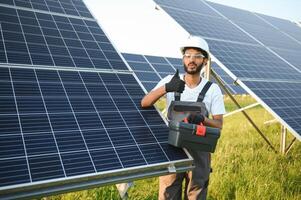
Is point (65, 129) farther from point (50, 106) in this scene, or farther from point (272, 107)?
point (272, 107)

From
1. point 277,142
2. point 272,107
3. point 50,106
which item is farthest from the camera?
point 277,142

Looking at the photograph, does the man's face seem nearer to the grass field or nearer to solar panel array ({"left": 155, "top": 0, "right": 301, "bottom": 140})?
the grass field

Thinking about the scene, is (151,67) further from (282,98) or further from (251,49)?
(282,98)

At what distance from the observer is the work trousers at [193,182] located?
485 cm

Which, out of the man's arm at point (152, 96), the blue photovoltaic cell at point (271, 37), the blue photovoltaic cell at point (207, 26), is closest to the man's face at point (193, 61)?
the man's arm at point (152, 96)

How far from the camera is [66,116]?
4.21 metres

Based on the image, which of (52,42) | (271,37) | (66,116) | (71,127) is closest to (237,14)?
(271,37)

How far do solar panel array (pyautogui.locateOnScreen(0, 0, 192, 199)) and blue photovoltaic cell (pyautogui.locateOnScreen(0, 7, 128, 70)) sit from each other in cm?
2

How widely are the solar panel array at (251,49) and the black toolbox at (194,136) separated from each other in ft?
12.5

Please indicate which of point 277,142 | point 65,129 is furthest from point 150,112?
point 277,142

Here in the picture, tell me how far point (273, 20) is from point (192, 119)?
16498 millimetres

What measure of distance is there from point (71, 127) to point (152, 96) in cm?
124

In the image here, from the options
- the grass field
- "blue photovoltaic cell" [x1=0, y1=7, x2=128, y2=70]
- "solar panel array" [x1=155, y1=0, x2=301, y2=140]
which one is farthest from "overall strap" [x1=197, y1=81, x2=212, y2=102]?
"solar panel array" [x1=155, y1=0, x2=301, y2=140]

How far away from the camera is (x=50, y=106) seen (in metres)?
4.27
